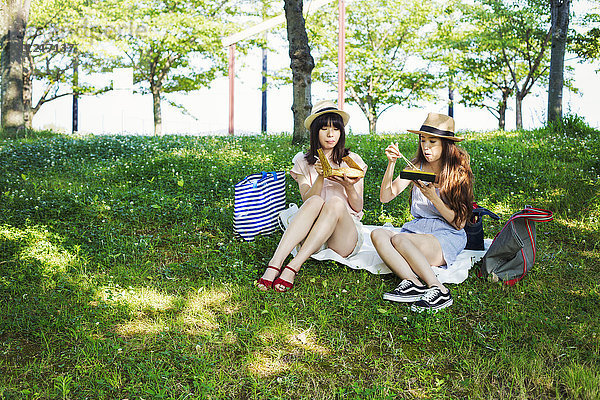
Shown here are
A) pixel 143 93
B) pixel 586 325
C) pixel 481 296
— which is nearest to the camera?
pixel 586 325

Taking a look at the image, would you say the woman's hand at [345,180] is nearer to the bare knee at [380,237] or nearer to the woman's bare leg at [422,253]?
the bare knee at [380,237]

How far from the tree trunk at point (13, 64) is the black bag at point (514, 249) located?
12.0 metres

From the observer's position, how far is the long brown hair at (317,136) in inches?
190

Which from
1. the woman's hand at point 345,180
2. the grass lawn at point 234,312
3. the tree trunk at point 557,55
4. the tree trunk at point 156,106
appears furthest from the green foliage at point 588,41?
the tree trunk at point 156,106

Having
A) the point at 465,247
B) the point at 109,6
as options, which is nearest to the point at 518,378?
the point at 465,247

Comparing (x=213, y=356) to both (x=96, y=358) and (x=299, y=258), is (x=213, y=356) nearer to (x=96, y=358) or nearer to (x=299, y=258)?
(x=96, y=358)

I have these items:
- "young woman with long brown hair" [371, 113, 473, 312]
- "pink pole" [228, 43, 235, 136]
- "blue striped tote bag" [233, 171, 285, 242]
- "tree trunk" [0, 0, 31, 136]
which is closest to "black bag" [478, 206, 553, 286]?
"young woman with long brown hair" [371, 113, 473, 312]

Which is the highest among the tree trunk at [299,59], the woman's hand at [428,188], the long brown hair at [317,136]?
the tree trunk at [299,59]

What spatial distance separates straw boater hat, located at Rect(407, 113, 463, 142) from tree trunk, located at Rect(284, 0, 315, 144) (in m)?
4.72

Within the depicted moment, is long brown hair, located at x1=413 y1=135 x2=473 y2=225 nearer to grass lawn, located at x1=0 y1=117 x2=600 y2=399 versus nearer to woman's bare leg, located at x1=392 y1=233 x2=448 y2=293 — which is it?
woman's bare leg, located at x1=392 y1=233 x2=448 y2=293

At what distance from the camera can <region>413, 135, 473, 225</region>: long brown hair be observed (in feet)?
14.3

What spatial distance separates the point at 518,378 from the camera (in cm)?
313

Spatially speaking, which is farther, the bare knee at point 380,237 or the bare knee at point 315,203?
the bare knee at point 315,203

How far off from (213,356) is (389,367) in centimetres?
117
